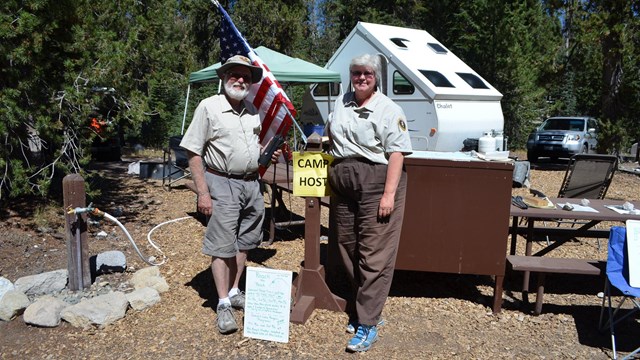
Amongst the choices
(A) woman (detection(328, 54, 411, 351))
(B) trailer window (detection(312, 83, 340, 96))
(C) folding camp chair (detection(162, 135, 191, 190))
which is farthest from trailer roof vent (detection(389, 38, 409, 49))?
(A) woman (detection(328, 54, 411, 351))

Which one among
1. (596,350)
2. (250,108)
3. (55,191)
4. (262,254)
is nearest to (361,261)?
(250,108)

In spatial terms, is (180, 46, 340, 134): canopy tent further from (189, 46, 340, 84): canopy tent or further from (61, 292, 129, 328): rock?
(61, 292, 129, 328): rock

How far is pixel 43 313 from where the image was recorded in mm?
3752

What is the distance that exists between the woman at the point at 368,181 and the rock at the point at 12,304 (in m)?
2.30

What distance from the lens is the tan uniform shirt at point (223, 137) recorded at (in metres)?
3.54

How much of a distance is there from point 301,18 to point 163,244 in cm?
1500

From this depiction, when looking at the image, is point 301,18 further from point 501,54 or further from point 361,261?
point 361,261

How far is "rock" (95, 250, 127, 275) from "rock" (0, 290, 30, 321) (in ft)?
2.43

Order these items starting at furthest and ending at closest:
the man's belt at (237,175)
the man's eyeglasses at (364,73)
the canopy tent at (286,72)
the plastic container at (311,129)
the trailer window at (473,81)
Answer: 1. the plastic container at (311,129)
2. the trailer window at (473,81)
3. the canopy tent at (286,72)
4. the man's belt at (237,175)
5. the man's eyeglasses at (364,73)

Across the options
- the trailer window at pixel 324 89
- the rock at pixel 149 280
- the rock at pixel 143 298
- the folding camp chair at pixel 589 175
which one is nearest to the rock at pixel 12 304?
the rock at pixel 143 298

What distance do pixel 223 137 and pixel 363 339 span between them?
62.6 inches

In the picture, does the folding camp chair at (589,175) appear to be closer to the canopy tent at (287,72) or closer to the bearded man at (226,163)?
the bearded man at (226,163)

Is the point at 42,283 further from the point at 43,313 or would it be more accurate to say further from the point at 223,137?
the point at 223,137

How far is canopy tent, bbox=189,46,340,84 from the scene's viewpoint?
34.3 ft
